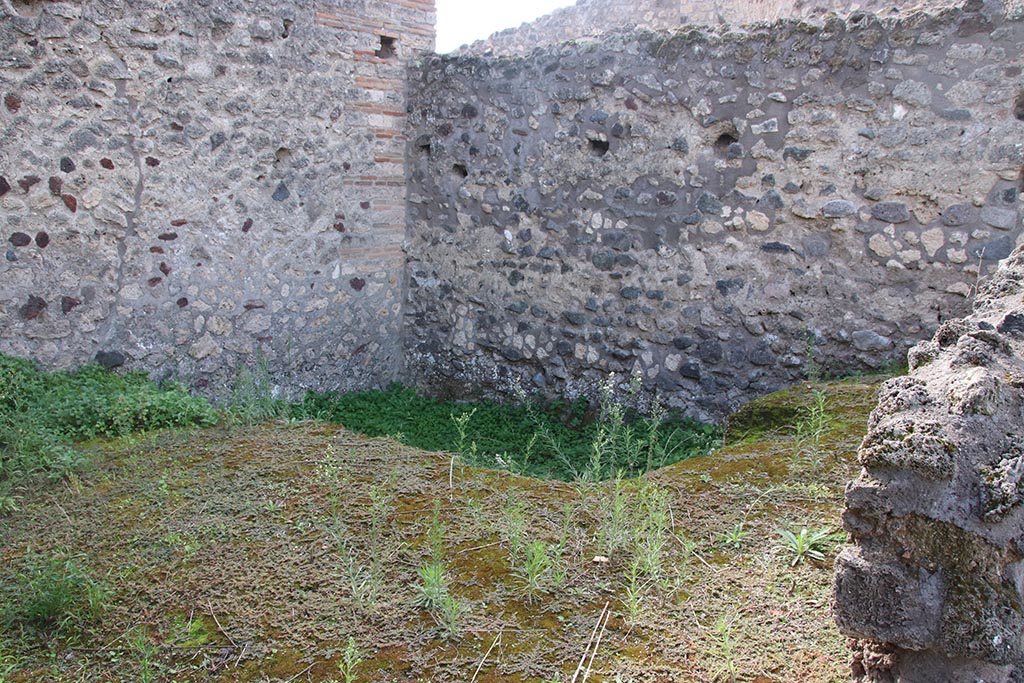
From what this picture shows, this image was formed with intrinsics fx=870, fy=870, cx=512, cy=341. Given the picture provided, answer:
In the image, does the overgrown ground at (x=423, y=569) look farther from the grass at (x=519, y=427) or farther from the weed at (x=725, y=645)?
the grass at (x=519, y=427)

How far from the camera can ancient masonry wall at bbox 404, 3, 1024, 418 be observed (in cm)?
484

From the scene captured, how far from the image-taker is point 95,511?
11.9 feet

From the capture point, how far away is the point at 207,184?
5.96 metres

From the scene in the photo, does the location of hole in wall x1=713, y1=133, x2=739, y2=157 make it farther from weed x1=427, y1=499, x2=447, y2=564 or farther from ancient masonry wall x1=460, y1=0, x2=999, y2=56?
ancient masonry wall x1=460, y1=0, x2=999, y2=56

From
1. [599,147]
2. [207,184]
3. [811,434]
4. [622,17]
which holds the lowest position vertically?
[811,434]

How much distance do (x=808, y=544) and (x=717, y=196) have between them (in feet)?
9.90

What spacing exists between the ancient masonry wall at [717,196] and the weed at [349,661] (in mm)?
3602

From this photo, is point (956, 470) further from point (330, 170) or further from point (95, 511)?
point (330, 170)

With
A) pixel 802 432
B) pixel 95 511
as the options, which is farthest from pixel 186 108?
pixel 802 432

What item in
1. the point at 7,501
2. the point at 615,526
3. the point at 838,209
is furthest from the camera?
the point at 838,209

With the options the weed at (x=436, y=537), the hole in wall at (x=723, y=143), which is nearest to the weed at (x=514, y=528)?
→ the weed at (x=436, y=537)

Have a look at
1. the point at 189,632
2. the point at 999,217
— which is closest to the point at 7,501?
the point at 189,632

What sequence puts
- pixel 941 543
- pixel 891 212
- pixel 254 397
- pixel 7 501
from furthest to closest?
pixel 254 397 < pixel 891 212 < pixel 7 501 < pixel 941 543

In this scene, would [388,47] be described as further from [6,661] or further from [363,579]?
[6,661]
